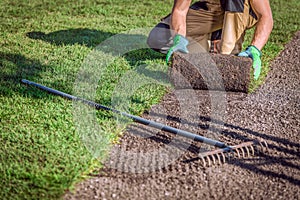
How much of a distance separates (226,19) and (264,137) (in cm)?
200

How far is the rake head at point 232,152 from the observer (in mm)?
3670

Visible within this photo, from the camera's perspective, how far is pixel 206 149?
3900mm

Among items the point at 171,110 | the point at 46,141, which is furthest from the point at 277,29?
the point at 46,141

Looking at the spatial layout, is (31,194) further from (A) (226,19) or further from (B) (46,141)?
(A) (226,19)

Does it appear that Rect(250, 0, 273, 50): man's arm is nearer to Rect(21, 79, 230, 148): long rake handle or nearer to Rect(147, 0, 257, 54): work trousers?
Rect(147, 0, 257, 54): work trousers

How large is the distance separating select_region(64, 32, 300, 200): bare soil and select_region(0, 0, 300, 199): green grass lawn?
0.21 m

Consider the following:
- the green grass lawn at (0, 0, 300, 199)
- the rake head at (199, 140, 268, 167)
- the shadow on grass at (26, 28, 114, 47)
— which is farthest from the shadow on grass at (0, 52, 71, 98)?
the rake head at (199, 140, 268, 167)

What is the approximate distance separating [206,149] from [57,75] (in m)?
2.23

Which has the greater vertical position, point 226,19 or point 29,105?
point 226,19

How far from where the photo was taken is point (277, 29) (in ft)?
26.5

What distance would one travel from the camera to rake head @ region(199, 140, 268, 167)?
3.67 m

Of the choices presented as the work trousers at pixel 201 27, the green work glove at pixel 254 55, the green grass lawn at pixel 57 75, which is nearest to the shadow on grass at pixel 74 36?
the green grass lawn at pixel 57 75

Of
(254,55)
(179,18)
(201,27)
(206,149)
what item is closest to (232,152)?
(206,149)

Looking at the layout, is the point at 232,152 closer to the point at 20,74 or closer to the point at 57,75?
the point at 57,75
